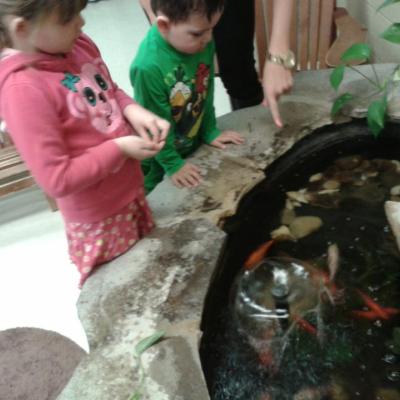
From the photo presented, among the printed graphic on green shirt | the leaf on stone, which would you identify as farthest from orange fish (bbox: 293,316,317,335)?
the printed graphic on green shirt

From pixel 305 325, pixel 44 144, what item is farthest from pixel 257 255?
pixel 44 144

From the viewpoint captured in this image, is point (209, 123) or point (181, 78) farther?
point (209, 123)

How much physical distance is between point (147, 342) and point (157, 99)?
2.93 feet

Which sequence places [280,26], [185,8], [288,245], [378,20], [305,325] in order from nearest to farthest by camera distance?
[305,325] < [185,8] < [288,245] < [280,26] < [378,20]

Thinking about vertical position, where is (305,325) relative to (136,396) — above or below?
below

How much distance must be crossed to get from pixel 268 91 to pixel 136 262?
771 millimetres

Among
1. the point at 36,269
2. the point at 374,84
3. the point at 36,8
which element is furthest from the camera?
the point at 36,269

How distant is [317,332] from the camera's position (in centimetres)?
140

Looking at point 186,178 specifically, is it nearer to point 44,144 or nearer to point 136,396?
point 44,144

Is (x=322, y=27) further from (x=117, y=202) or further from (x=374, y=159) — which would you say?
(x=117, y=202)

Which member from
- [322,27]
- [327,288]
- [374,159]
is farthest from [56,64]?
[322,27]

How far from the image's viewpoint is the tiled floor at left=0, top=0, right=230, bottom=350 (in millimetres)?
2449

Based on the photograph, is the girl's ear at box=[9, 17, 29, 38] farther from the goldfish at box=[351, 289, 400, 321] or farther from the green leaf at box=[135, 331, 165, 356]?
the goldfish at box=[351, 289, 400, 321]

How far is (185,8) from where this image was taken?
1551 millimetres
